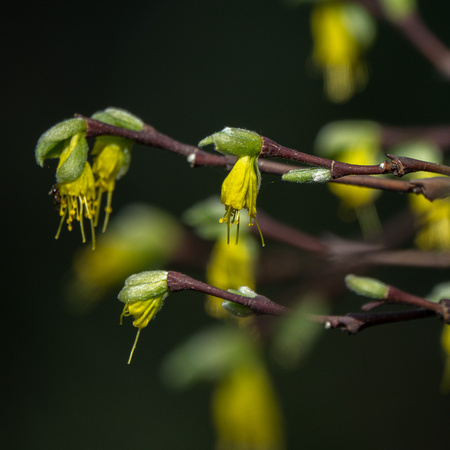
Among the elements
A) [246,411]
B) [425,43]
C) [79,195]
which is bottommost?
[246,411]

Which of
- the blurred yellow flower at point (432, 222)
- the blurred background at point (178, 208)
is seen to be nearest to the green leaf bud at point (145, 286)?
the blurred yellow flower at point (432, 222)

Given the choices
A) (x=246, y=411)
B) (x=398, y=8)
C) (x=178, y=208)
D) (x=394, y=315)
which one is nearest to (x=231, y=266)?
(x=246, y=411)

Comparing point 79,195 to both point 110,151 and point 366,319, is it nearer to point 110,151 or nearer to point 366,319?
point 110,151

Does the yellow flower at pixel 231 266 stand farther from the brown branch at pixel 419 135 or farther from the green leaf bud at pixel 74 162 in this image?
the green leaf bud at pixel 74 162

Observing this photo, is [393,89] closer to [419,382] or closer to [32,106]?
[419,382]

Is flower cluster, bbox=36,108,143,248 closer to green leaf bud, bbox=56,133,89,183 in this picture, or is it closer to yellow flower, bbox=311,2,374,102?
green leaf bud, bbox=56,133,89,183

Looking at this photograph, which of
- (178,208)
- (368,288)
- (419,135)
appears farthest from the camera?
(178,208)

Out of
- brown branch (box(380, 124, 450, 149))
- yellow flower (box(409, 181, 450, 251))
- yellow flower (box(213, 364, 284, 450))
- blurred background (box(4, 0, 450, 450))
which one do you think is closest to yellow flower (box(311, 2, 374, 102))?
brown branch (box(380, 124, 450, 149))
